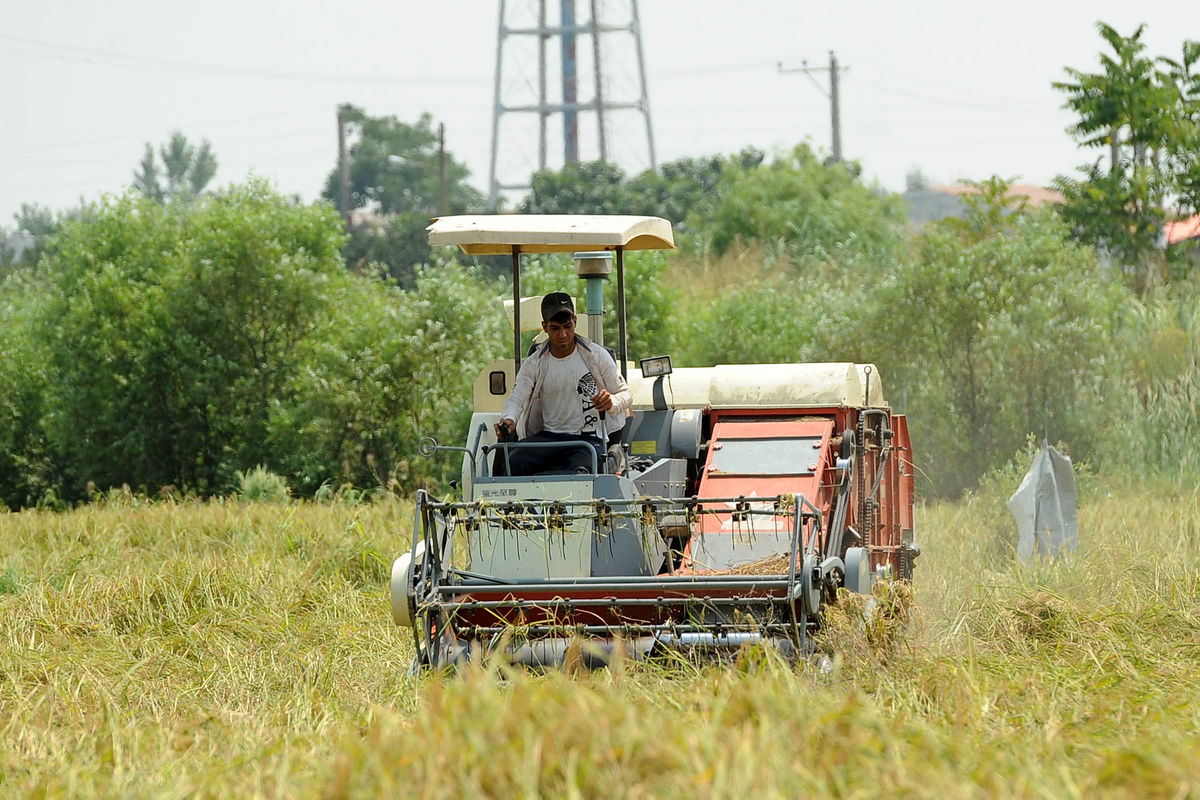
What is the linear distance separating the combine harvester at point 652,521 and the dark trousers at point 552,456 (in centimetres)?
10

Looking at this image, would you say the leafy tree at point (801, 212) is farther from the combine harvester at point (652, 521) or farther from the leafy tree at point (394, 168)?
the leafy tree at point (394, 168)

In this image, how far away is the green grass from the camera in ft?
15.2

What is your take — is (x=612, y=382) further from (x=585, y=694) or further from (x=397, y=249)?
(x=397, y=249)

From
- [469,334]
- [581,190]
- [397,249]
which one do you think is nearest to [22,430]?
[469,334]

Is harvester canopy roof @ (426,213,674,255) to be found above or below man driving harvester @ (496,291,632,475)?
above

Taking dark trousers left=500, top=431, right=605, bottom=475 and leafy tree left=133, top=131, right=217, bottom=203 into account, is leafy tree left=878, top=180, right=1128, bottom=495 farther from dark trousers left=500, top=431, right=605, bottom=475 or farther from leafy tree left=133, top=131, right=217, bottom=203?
leafy tree left=133, top=131, right=217, bottom=203

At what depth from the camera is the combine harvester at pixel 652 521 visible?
8031 millimetres

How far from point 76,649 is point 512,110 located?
45988mm

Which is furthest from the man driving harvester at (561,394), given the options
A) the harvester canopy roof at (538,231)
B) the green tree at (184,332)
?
the green tree at (184,332)

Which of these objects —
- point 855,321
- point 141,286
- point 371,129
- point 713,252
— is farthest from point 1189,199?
point 371,129

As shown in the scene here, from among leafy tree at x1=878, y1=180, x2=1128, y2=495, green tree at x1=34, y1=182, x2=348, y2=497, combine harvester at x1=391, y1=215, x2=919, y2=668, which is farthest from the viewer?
green tree at x1=34, y1=182, x2=348, y2=497

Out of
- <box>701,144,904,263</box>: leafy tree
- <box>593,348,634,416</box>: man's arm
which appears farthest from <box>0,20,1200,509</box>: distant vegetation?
<box>593,348,634,416</box>: man's arm

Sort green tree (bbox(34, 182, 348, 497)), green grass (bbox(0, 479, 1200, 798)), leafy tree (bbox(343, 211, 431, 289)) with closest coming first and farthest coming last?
green grass (bbox(0, 479, 1200, 798)) → green tree (bbox(34, 182, 348, 497)) → leafy tree (bbox(343, 211, 431, 289))

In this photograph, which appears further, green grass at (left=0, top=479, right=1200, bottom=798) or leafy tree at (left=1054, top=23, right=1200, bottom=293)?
leafy tree at (left=1054, top=23, right=1200, bottom=293)
